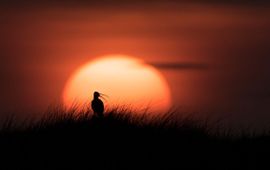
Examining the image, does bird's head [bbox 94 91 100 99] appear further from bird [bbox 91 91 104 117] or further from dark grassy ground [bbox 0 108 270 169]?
dark grassy ground [bbox 0 108 270 169]

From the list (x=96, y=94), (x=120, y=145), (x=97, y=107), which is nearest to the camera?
(x=120, y=145)

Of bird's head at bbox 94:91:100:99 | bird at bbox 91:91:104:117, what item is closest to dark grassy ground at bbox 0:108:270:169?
bird at bbox 91:91:104:117

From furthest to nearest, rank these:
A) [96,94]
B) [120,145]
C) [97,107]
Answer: [96,94] < [97,107] < [120,145]

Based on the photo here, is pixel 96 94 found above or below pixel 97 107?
above

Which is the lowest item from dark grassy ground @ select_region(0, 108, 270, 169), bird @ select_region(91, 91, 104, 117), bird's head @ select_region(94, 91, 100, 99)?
dark grassy ground @ select_region(0, 108, 270, 169)

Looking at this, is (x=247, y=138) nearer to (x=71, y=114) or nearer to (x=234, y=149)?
(x=234, y=149)

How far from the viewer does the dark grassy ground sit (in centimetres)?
1135

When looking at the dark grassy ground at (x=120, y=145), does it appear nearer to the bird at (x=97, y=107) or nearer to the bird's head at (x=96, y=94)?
the bird at (x=97, y=107)

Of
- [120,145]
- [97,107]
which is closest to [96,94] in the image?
[97,107]

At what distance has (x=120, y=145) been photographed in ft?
Answer: 39.3

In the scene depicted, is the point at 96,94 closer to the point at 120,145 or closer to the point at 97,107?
the point at 97,107

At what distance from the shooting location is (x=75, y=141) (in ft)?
38.8

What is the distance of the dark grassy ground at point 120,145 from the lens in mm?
11352

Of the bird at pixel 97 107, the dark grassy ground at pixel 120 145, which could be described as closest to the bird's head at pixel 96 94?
the bird at pixel 97 107
